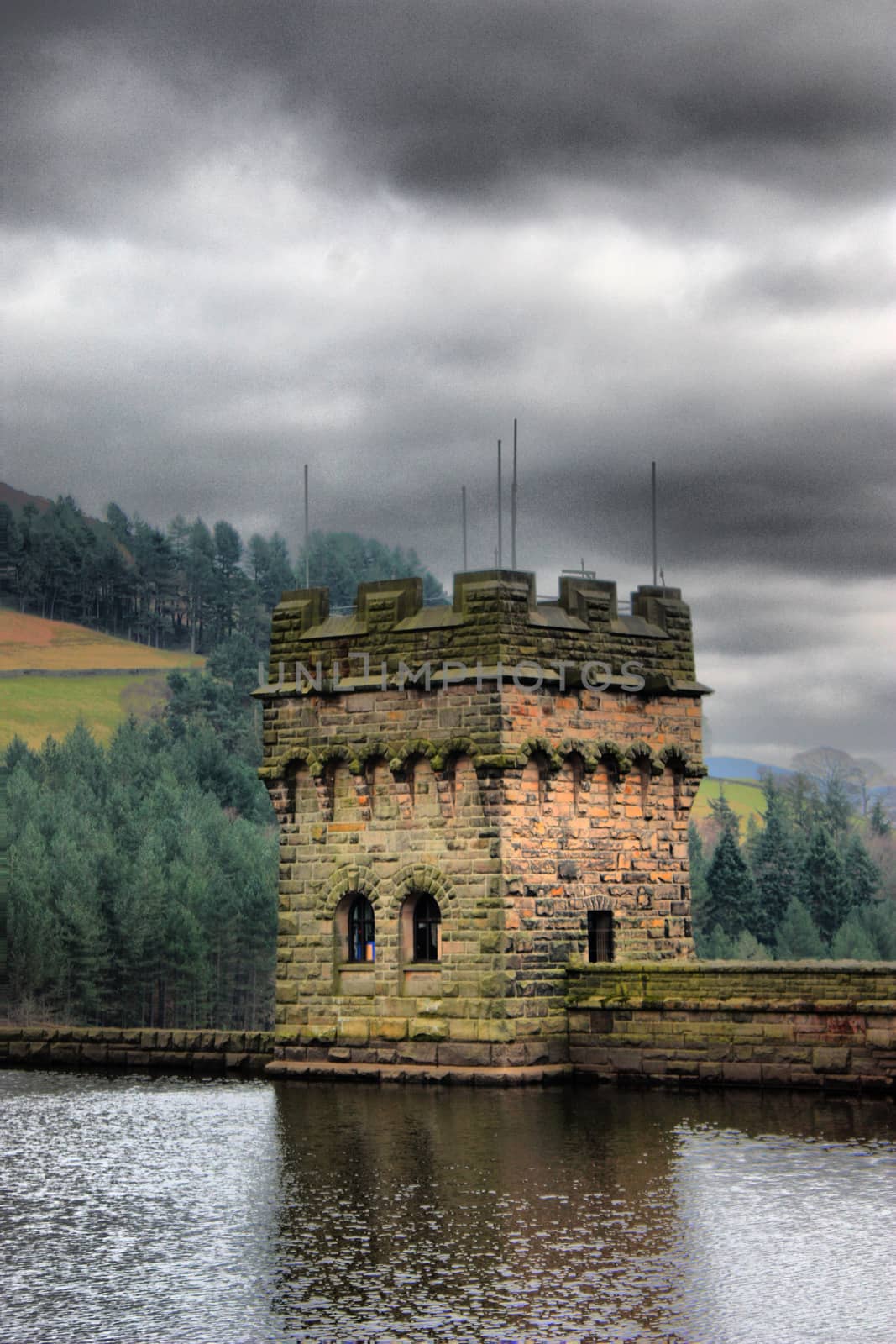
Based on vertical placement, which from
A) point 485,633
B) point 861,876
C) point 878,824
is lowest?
point 485,633

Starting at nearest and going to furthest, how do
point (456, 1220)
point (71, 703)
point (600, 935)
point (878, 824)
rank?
1. point (456, 1220)
2. point (600, 935)
3. point (71, 703)
4. point (878, 824)

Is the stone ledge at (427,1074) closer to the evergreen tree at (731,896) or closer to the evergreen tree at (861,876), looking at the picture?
the evergreen tree at (731,896)

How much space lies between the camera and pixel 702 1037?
3094 centimetres

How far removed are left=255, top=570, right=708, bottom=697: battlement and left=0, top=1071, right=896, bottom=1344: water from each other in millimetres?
7213

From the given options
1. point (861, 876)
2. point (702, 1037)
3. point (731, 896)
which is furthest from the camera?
point (861, 876)

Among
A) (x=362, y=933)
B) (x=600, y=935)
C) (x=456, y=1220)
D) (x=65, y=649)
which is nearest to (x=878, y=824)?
(x=65, y=649)

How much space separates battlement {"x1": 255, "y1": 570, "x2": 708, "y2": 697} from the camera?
109ft

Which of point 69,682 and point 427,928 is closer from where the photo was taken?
point 427,928

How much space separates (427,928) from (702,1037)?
5.29m

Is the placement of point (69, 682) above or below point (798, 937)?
above

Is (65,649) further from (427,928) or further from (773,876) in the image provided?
(427,928)

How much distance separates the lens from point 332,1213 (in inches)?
841

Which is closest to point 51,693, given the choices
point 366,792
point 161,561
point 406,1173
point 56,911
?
point 161,561

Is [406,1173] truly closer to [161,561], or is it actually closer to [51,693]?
[51,693]
